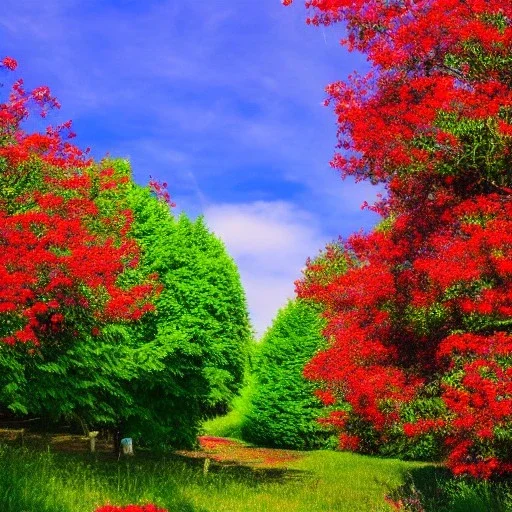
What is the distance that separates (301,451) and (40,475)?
76.7ft

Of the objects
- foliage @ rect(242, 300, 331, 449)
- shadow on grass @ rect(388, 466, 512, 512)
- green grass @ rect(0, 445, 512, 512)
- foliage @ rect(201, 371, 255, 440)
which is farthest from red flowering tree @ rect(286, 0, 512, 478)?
foliage @ rect(201, 371, 255, 440)

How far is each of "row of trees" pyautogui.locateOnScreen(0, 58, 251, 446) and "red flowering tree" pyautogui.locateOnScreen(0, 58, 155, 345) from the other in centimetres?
2

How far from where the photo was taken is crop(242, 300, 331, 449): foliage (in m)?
35.3

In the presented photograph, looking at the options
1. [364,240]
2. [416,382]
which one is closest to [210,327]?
[364,240]

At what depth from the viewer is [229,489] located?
53.1 feet

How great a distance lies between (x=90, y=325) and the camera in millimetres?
→ 15250

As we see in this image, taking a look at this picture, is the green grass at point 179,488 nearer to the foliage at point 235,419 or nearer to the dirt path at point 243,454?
the dirt path at point 243,454

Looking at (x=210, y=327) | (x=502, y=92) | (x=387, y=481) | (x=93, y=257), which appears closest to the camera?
(x=502, y=92)

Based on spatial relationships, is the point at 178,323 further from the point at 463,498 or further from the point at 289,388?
the point at 463,498

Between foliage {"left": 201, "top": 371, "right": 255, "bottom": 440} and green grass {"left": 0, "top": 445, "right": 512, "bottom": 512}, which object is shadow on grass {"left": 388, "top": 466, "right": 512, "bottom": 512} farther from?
foliage {"left": 201, "top": 371, "right": 255, "bottom": 440}

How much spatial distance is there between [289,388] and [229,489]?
773 inches

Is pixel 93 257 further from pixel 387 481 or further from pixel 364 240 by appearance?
pixel 387 481

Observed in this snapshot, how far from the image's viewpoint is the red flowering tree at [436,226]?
409 inches

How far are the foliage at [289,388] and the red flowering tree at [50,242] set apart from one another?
21.2 metres
